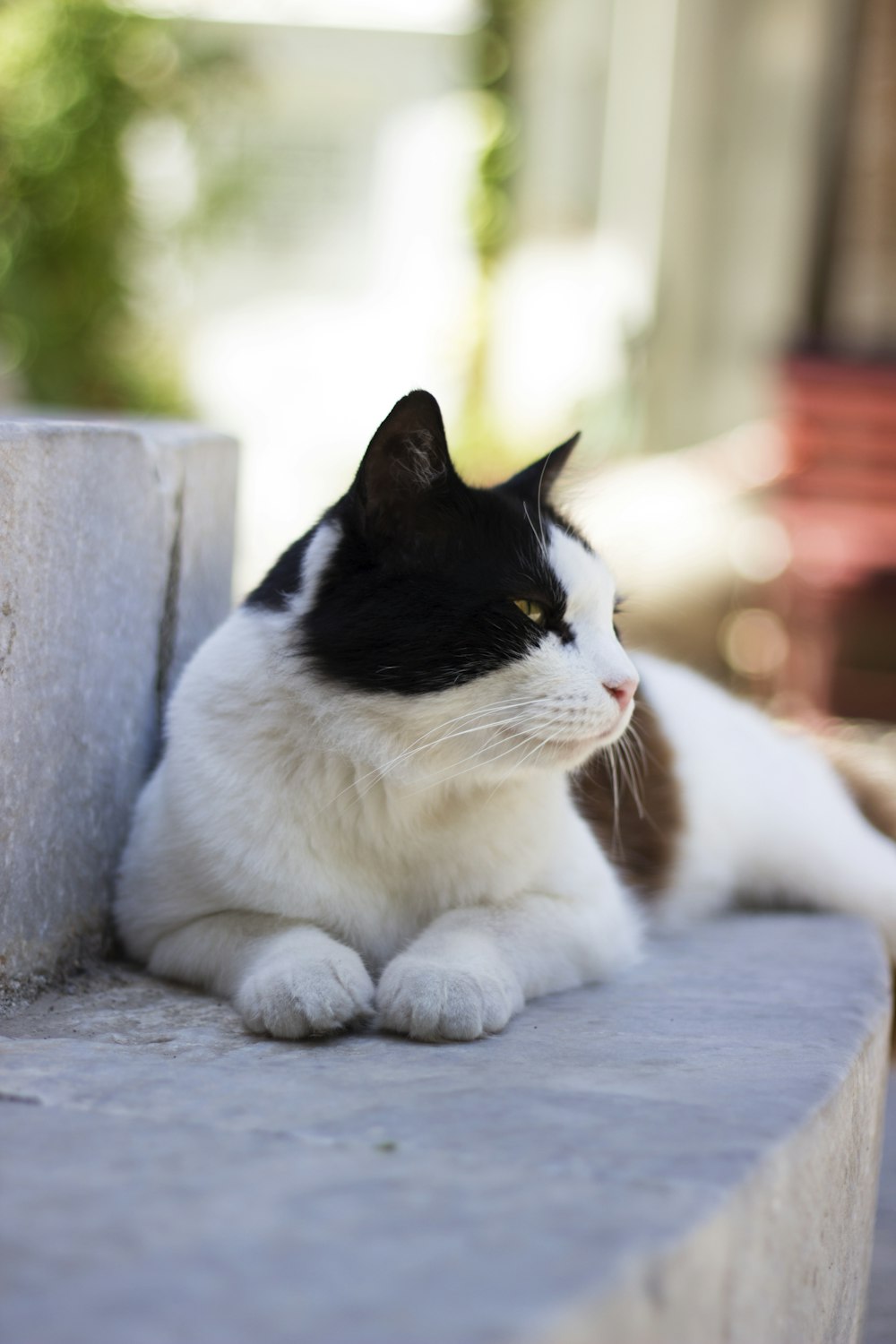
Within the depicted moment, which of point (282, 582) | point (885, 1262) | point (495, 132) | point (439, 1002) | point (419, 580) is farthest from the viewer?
point (495, 132)

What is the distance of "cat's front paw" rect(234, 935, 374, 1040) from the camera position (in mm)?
1586

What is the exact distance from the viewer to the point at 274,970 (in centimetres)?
162

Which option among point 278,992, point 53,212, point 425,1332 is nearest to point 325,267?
point 53,212

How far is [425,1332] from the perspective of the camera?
0.94 metres

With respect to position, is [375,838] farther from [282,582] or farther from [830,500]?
[830,500]

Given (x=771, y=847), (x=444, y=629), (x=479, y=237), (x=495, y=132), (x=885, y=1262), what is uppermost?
(x=495, y=132)

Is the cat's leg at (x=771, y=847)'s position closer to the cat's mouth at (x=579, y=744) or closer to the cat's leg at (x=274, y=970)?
the cat's mouth at (x=579, y=744)

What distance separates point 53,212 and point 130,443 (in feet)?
19.2

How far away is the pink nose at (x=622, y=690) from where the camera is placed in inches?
66.2

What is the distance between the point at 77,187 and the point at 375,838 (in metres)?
6.31

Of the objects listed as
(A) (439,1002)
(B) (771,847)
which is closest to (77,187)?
(B) (771,847)

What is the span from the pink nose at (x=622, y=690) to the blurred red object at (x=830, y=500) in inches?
133

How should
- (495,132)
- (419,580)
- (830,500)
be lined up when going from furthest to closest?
(495,132) → (830,500) → (419,580)

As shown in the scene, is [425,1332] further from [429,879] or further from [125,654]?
[125,654]
